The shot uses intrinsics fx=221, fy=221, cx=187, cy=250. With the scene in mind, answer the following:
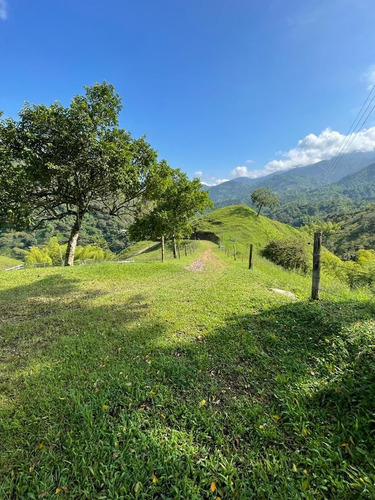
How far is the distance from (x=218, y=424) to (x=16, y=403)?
316 centimetres

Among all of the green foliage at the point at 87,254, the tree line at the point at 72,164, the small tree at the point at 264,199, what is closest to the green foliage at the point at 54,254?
the green foliage at the point at 87,254

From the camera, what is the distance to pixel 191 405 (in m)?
3.47

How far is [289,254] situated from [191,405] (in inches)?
1522

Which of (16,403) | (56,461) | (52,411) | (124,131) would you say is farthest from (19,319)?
(124,131)

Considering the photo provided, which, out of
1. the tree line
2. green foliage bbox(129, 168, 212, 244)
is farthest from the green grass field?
green foliage bbox(129, 168, 212, 244)

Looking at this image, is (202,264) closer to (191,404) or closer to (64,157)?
(64,157)

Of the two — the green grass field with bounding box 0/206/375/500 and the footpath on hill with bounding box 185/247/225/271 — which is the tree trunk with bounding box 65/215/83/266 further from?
the green grass field with bounding box 0/206/375/500

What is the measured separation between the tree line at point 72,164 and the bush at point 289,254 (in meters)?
28.6

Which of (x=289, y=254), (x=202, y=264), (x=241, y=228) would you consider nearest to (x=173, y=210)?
(x=202, y=264)

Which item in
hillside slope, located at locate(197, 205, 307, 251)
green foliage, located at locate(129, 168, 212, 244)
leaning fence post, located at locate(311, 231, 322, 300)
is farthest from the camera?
hillside slope, located at locate(197, 205, 307, 251)

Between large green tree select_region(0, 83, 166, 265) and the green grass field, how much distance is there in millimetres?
8721

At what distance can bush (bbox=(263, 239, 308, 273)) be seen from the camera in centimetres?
3669

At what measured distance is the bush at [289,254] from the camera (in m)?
36.7

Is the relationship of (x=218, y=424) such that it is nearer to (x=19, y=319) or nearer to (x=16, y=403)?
(x=16, y=403)
